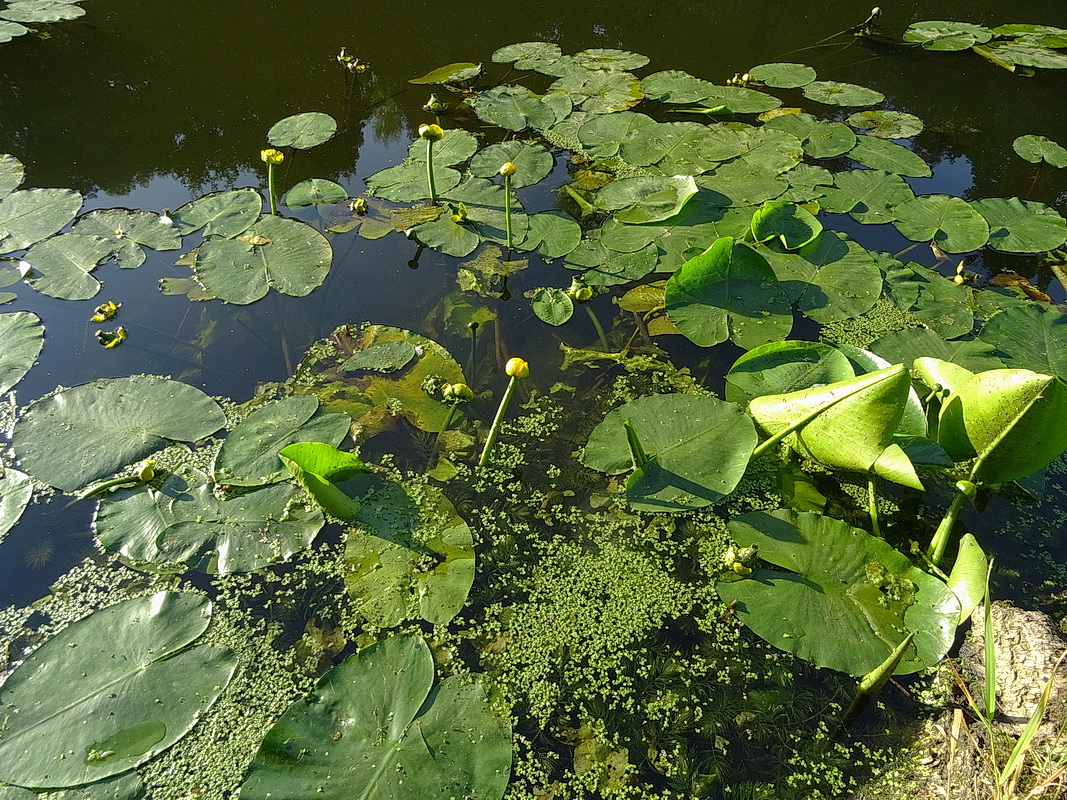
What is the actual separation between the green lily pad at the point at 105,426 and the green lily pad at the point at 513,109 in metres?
2.56

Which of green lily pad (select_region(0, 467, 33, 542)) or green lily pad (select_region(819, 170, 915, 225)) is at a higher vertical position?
green lily pad (select_region(819, 170, 915, 225))

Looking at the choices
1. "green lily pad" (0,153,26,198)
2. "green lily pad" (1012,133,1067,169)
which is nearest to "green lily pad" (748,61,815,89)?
"green lily pad" (1012,133,1067,169)

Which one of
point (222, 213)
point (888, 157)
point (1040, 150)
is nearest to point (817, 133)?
point (888, 157)

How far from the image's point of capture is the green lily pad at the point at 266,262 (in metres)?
2.74

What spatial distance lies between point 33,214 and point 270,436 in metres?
2.13

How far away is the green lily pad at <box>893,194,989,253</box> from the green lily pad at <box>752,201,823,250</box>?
1.98ft

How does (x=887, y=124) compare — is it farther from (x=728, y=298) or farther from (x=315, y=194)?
(x=315, y=194)

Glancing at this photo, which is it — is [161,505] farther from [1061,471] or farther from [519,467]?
[1061,471]

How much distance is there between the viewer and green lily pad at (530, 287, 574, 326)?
108 inches

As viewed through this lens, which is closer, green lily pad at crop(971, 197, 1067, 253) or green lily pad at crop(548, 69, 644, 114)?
green lily pad at crop(971, 197, 1067, 253)

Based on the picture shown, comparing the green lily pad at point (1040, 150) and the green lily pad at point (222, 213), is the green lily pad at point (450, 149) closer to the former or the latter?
the green lily pad at point (222, 213)

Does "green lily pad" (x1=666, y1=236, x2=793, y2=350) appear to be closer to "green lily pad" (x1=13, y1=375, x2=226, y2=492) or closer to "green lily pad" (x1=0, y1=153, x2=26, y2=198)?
"green lily pad" (x1=13, y1=375, x2=226, y2=492)

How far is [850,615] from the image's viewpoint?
1.76m

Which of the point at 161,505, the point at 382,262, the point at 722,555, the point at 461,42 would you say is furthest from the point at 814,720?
the point at 461,42
